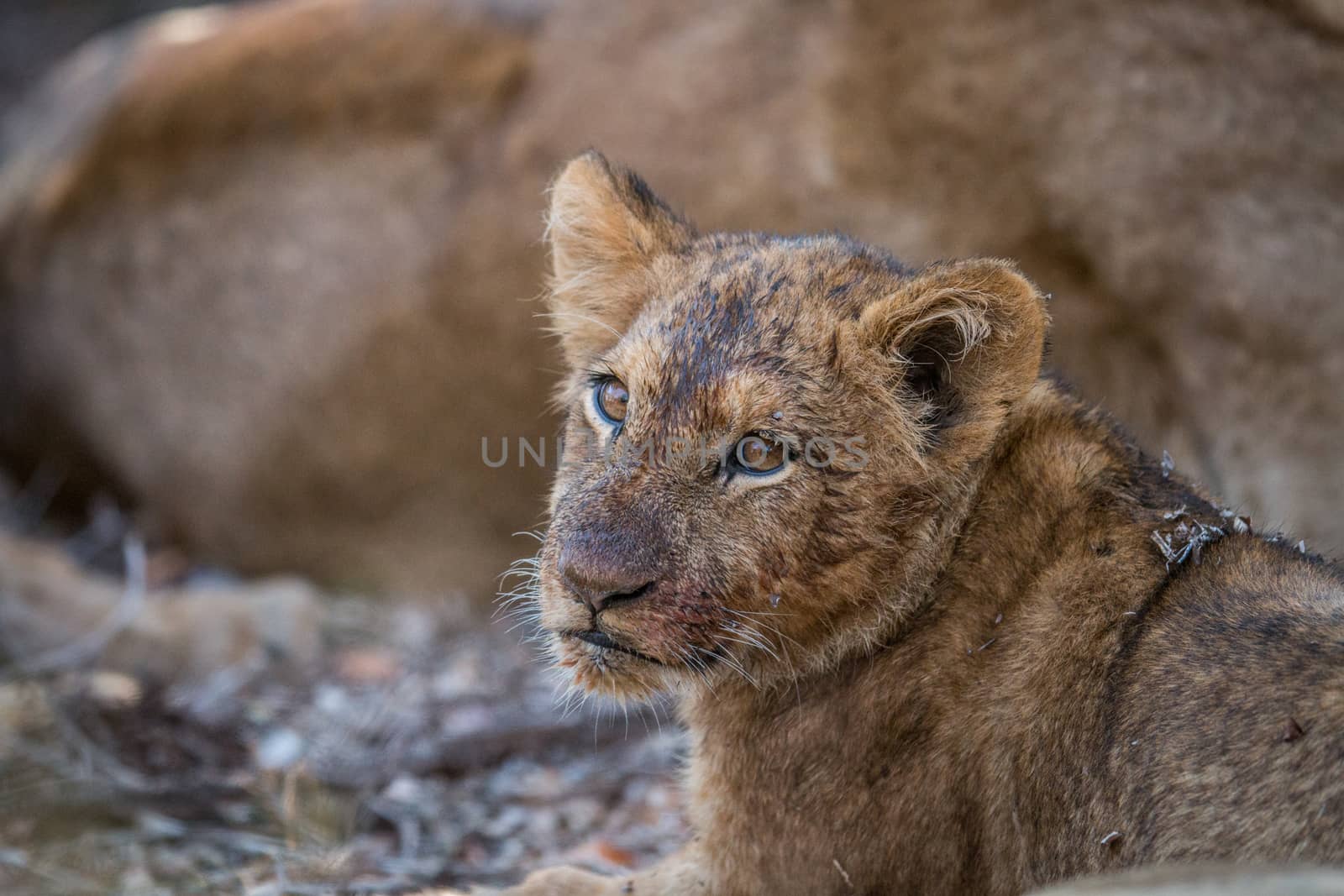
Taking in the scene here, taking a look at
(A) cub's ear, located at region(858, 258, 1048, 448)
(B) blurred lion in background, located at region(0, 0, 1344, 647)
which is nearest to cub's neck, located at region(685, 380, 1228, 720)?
(A) cub's ear, located at region(858, 258, 1048, 448)

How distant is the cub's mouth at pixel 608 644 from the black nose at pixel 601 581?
0.26ft

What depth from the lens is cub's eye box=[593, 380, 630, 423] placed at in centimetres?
369

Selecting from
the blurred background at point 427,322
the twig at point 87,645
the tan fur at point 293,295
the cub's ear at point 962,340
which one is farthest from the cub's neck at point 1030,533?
the tan fur at point 293,295

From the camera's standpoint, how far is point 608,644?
3.33 metres

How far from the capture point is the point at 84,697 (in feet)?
17.8

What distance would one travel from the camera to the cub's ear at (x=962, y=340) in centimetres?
334

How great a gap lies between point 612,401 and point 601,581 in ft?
2.27

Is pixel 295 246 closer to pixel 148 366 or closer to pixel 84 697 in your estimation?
pixel 148 366

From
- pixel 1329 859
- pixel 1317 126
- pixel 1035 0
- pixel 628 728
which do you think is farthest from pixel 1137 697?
pixel 1035 0

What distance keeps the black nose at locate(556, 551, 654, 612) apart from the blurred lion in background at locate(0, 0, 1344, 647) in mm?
2699

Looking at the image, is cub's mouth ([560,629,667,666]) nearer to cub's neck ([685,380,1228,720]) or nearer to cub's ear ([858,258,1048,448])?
cub's neck ([685,380,1228,720])

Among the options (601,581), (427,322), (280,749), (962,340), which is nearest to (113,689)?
(280,749)

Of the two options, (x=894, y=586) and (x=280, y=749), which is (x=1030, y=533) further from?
(x=280, y=749)

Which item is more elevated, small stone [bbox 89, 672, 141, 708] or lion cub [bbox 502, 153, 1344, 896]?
lion cub [bbox 502, 153, 1344, 896]
